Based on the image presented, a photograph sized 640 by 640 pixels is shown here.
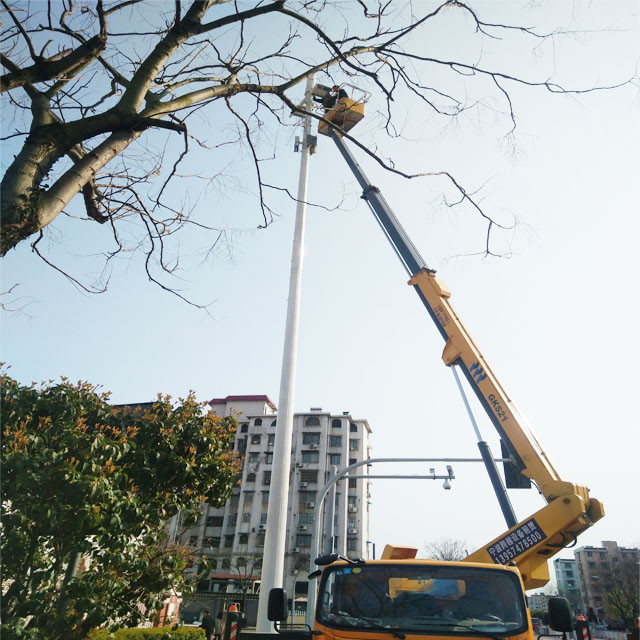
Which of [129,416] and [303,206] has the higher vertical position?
[303,206]

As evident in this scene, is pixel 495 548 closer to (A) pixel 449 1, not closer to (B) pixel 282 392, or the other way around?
(B) pixel 282 392

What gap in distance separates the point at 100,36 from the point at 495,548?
9559mm

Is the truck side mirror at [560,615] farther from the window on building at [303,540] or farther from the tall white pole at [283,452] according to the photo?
the window on building at [303,540]

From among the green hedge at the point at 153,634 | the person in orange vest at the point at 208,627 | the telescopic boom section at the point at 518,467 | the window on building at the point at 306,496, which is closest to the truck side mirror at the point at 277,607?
the telescopic boom section at the point at 518,467

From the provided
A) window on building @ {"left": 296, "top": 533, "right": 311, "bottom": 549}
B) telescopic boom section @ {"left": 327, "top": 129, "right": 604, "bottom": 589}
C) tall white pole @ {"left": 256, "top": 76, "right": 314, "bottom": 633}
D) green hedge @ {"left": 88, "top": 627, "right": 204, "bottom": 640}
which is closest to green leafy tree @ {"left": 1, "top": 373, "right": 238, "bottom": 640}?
tall white pole @ {"left": 256, "top": 76, "right": 314, "bottom": 633}

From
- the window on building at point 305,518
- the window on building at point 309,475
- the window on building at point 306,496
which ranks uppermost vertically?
the window on building at point 309,475

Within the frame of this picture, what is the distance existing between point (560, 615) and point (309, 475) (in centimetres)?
4933

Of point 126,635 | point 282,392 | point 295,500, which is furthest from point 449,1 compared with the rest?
point 295,500

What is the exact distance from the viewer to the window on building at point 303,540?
4839 cm

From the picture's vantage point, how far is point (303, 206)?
1102cm

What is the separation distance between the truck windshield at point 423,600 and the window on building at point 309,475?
4891cm

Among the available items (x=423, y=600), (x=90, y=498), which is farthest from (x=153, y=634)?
(x=423, y=600)

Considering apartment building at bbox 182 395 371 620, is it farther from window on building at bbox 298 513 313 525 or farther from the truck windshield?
the truck windshield

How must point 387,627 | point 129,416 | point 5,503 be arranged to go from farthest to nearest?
point 129,416, point 5,503, point 387,627
